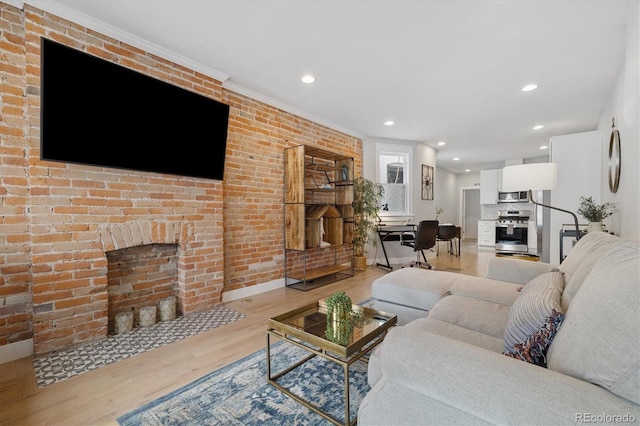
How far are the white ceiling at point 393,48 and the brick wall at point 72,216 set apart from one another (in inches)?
8.2

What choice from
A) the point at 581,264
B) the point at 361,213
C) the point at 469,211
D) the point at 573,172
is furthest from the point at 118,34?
the point at 469,211

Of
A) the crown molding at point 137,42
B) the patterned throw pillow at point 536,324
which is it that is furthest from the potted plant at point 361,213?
the patterned throw pillow at point 536,324

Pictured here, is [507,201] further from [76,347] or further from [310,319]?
[76,347]

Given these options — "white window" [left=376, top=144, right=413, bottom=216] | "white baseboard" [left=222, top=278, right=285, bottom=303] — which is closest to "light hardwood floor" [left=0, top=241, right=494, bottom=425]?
"white baseboard" [left=222, top=278, right=285, bottom=303]

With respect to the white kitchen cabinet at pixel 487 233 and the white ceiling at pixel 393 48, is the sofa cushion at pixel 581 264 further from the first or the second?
the white kitchen cabinet at pixel 487 233

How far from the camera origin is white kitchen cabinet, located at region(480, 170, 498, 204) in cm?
801

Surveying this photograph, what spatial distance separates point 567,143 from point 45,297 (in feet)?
19.7

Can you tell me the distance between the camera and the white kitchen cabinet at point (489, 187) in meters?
8.01

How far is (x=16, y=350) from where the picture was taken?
6.72 feet

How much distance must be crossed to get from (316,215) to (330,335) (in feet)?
8.59

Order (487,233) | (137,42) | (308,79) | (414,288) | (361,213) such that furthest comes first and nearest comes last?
(487,233), (361,213), (308,79), (137,42), (414,288)

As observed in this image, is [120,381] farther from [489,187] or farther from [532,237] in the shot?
[489,187]

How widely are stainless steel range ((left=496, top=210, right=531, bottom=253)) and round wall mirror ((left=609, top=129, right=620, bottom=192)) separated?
180 inches

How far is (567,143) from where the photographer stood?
405cm
